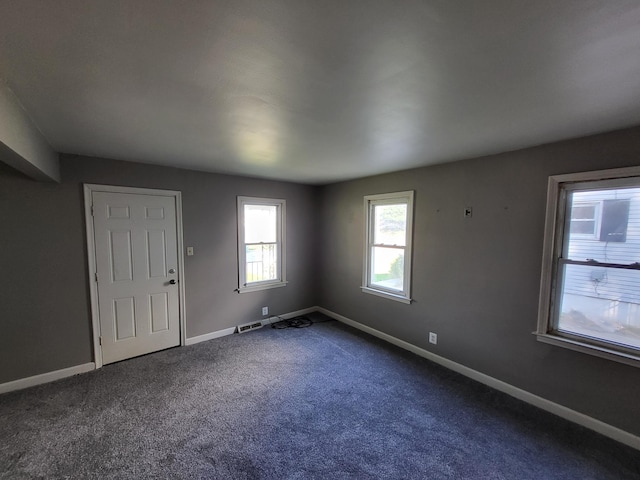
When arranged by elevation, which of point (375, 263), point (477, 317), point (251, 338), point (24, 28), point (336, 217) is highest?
point (24, 28)

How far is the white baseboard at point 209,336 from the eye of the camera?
364cm

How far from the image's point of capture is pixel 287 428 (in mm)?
2150

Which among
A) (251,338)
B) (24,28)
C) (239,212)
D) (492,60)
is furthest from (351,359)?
(24,28)

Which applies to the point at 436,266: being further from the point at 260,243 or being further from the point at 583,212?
the point at 260,243

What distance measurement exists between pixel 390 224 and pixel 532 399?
2.34 metres

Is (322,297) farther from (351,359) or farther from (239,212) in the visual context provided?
(239,212)

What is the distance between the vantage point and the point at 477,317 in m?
2.85

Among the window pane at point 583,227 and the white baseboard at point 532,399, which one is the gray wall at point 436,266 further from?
the window pane at point 583,227

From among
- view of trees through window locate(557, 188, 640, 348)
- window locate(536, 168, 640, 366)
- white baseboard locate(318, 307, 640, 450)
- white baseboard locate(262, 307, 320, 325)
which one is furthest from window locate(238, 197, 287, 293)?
view of trees through window locate(557, 188, 640, 348)

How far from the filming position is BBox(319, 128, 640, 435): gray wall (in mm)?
2111

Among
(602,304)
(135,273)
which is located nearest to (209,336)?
(135,273)

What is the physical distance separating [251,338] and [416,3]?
390 centimetres

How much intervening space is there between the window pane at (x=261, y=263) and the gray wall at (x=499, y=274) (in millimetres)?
1869

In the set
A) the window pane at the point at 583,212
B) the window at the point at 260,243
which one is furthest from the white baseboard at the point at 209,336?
the window pane at the point at 583,212
